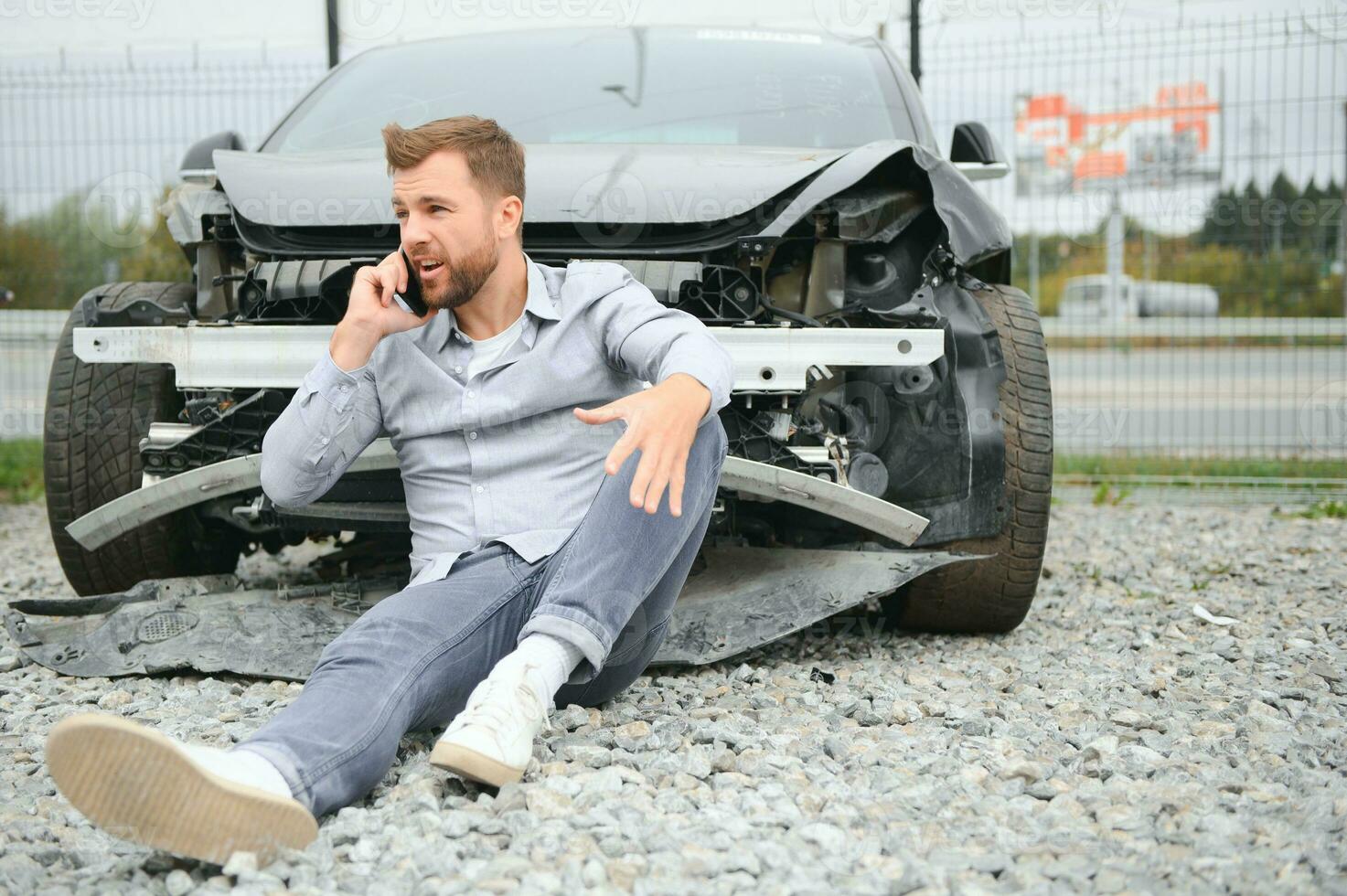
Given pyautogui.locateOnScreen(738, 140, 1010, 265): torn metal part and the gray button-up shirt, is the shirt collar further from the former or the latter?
pyautogui.locateOnScreen(738, 140, 1010, 265): torn metal part

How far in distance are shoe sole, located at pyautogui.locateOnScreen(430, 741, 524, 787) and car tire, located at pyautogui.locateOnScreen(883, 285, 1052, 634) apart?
1.59 metres

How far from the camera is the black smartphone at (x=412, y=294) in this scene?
2523mm

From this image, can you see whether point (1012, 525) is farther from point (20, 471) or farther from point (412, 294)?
point (20, 471)

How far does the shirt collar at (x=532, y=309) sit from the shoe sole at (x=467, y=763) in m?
0.93

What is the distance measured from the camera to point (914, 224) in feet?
Result: 10.5

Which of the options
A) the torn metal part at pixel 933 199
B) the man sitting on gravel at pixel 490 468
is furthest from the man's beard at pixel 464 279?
the torn metal part at pixel 933 199

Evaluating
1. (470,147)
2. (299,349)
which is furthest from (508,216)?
(299,349)

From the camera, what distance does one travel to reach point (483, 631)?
2.39 metres

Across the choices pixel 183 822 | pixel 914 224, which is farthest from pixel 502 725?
pixel 914 224

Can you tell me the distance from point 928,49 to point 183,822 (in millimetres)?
5934

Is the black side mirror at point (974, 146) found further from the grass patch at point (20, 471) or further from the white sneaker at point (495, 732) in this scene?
the grass patch at point (20, 471)

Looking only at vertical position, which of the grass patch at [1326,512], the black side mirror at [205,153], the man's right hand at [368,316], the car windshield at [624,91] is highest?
the car windshield at [624,91]

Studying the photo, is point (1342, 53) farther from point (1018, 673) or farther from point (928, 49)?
point (1018, 673)

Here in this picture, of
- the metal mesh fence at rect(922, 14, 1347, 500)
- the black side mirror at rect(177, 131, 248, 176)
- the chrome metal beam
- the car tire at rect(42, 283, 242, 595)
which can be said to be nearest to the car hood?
the chrome metal beam
